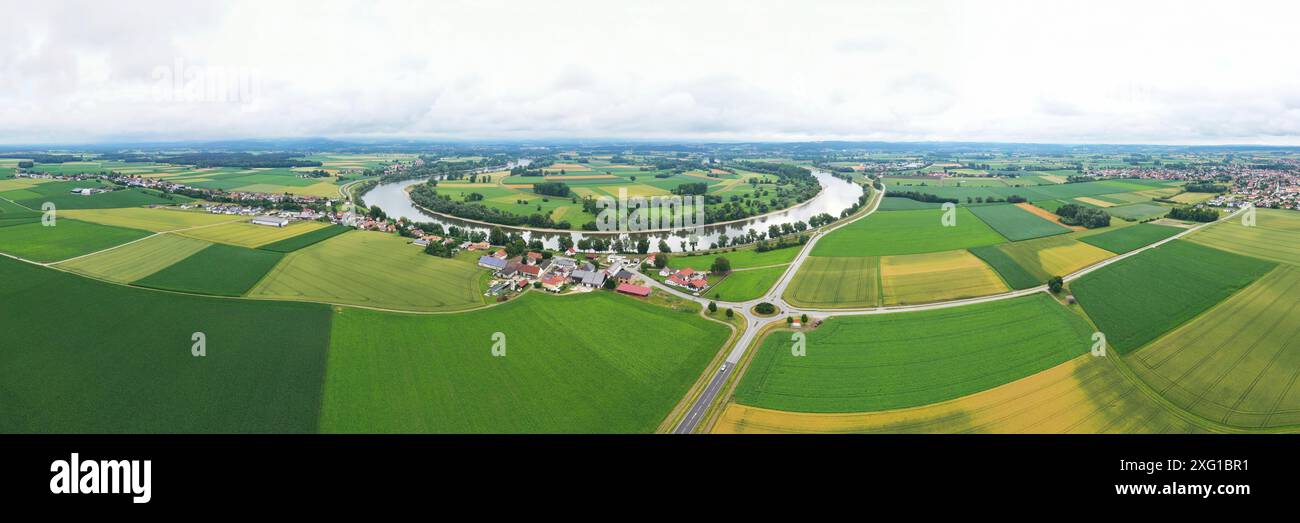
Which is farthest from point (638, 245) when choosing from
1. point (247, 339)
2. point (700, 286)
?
point (247, 339)

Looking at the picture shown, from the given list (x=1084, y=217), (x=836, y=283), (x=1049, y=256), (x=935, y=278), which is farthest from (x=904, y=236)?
(x=1084, y=217)

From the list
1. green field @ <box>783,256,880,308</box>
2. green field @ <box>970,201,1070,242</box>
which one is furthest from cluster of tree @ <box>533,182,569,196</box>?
green field @ <box>970,201,1070,242</box>

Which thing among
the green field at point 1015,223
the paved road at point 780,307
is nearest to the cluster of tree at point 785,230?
the paved road at point 780,307

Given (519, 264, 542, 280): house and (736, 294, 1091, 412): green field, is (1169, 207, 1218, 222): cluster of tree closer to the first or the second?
(736, 294, 1091, 412): green field

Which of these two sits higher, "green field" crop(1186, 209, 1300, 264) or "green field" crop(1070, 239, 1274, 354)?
"green field" crop(1186, 209, 1300, 264)

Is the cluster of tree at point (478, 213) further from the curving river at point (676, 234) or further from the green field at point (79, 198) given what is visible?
the green field at point (79, 198)
